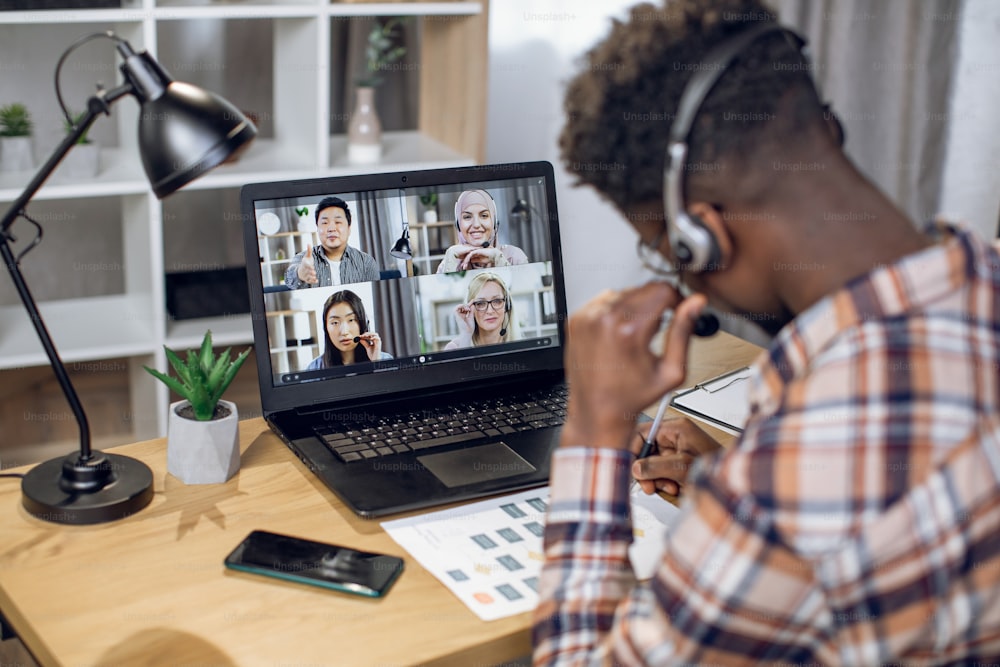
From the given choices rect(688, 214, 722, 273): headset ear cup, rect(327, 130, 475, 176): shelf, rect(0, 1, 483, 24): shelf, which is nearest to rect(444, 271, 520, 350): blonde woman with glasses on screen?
rect(688, 214, 722, 273): headset ear cup

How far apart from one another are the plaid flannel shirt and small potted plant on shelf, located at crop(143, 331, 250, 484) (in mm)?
604

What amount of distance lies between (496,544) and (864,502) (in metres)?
0.48

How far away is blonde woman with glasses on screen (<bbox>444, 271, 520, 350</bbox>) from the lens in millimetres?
1421

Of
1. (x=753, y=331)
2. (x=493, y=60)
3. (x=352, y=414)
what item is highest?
(x=493, y=60)

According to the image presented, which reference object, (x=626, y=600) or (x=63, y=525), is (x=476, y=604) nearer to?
(x=626, y=600)

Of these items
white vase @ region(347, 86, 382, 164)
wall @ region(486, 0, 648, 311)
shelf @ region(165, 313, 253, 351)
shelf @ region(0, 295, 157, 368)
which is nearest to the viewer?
shelf @ region(0, 295, 157, 368)

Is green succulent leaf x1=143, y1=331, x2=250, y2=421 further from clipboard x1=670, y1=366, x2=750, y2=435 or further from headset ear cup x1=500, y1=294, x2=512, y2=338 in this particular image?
clipboard x1=670, y1=366, x2=750, y2=435

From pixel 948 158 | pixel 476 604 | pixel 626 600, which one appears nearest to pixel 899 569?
pixel 626 600

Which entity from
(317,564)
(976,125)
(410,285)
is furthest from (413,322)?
(976,125)

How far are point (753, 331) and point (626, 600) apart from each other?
1.84 metres

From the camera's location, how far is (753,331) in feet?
8.59

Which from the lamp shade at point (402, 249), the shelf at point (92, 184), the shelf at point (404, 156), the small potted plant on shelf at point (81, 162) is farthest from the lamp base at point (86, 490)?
the shelf at point (404, 156)

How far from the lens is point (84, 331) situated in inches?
96.2

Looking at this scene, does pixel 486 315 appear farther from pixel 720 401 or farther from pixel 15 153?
pixel 15 153
